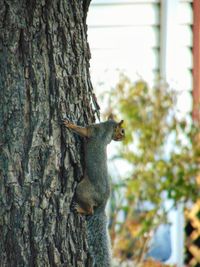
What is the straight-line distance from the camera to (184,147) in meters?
6.82

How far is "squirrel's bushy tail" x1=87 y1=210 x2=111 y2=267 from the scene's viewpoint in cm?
367

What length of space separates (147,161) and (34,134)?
130 inches

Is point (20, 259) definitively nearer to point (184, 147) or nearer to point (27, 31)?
point (27, 31)

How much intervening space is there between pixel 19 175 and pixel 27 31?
1.89ft

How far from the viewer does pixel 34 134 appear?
3441 mm

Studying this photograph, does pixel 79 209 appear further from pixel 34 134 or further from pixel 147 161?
pixel 147 161

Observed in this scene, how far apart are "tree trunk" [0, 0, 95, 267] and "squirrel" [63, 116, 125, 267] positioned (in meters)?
0.07

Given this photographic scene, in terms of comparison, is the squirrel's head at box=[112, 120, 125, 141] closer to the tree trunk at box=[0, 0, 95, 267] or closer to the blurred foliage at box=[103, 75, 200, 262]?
the tree trunk at box=[0, 0, 95, 267]

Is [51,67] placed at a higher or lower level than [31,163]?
higher

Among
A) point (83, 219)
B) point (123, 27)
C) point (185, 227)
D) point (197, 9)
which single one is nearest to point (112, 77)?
point (123, 27)

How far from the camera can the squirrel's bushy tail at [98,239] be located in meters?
3.67

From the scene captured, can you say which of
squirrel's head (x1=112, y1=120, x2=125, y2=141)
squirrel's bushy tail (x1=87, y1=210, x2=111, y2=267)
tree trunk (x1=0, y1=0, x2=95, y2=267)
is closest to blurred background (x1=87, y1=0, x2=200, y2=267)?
squirrel's head (x1=112, y1=120, x2=125, y2=141)

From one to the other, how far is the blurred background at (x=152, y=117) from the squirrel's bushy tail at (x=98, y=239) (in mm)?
2761

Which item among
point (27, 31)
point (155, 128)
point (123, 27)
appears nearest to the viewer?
point (27, 31)
